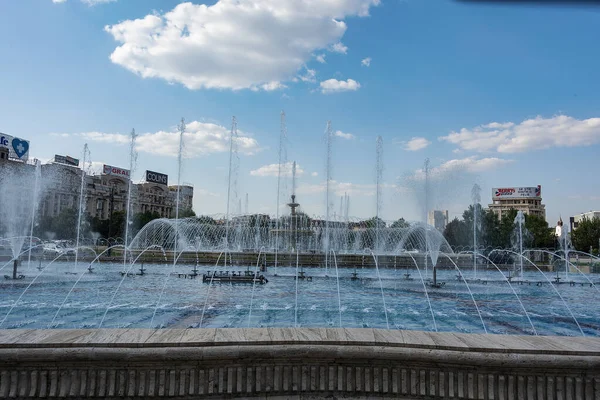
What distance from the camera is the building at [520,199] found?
134375 mm

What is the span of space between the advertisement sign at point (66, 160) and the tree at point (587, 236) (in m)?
103

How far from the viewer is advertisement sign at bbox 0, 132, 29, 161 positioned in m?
79.1

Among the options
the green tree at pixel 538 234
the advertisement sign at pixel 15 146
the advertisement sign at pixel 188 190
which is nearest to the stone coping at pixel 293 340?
the green tree at pixel 538 234

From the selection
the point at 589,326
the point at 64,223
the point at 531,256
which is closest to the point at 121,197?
the point at 64,223

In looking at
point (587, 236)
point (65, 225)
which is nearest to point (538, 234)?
point (587, 236)

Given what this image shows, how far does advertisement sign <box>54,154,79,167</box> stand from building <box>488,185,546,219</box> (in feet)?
366

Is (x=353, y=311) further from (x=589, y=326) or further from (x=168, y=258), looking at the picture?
(x=168, y=258)

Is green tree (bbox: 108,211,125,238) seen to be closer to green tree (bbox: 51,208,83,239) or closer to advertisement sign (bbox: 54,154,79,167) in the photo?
green tree (bbox: 51,208,83,239)

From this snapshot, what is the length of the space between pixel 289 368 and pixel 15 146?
9371cm

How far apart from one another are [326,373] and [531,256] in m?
76.7

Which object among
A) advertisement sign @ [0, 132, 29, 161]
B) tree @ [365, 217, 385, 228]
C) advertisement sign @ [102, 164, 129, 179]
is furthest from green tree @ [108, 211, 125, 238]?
tree @ [365, 217, 385, 228]

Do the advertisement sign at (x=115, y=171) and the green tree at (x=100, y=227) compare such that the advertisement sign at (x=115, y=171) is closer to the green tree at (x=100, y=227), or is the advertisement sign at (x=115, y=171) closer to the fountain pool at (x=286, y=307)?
the green tree at (x=100, y=227)

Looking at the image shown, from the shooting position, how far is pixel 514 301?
17.7 m

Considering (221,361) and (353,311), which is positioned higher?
(221,361)
